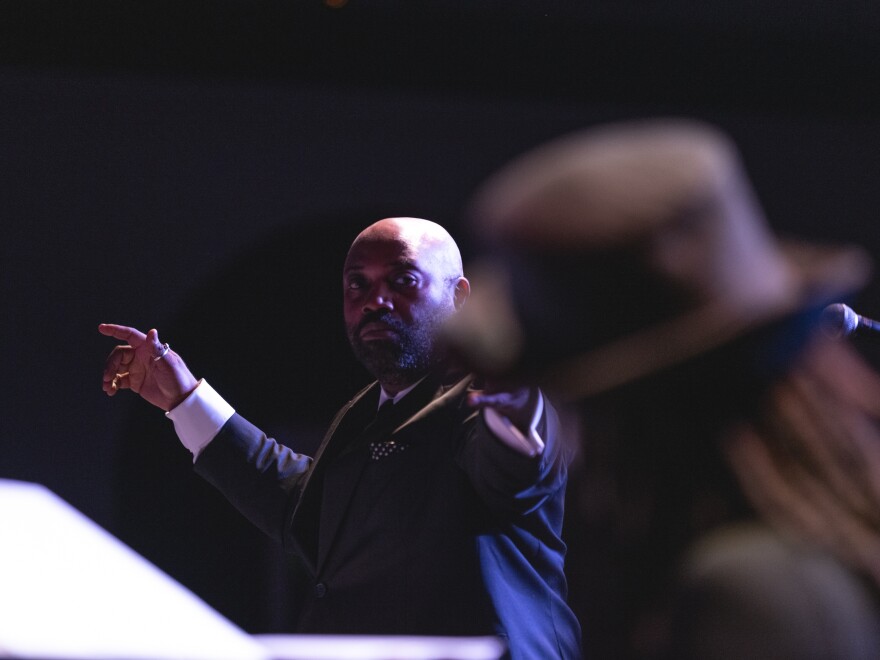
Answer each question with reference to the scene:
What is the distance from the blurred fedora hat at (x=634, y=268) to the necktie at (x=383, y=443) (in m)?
1.19

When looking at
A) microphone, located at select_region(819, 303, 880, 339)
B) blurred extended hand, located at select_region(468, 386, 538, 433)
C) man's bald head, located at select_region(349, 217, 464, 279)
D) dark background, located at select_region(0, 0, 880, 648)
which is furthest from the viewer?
dark background, located at select_region(0, 0, 880, 648)

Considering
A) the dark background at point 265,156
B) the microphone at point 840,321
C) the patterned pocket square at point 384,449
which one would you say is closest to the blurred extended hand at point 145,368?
the patterned pocket square at point 384,449

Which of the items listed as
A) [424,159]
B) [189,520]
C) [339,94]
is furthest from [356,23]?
[189,520]

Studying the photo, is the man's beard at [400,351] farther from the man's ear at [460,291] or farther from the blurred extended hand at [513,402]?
the blurred extended hand at [513,402]

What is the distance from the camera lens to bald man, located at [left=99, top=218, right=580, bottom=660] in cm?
190

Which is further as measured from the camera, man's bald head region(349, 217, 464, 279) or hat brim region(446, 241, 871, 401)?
man's bald head region(349, 217, 464, 279)

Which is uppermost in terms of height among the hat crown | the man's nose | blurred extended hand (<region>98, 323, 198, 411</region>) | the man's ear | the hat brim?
the hat crown

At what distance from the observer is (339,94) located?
4.56m

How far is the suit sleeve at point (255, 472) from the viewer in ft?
7.82

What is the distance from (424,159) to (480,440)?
2.96m

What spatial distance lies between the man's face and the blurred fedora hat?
1378 millimetres

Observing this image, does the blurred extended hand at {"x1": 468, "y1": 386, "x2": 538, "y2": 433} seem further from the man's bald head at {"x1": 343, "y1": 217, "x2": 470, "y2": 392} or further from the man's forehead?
the man's forehead

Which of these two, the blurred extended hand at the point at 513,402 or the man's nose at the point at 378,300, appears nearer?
the blurred extended hand at the point at 513,402

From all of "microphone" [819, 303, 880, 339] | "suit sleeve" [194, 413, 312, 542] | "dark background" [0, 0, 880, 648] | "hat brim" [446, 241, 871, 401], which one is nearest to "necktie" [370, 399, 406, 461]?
"suit sleeve" [194, 413, 312, 542]
